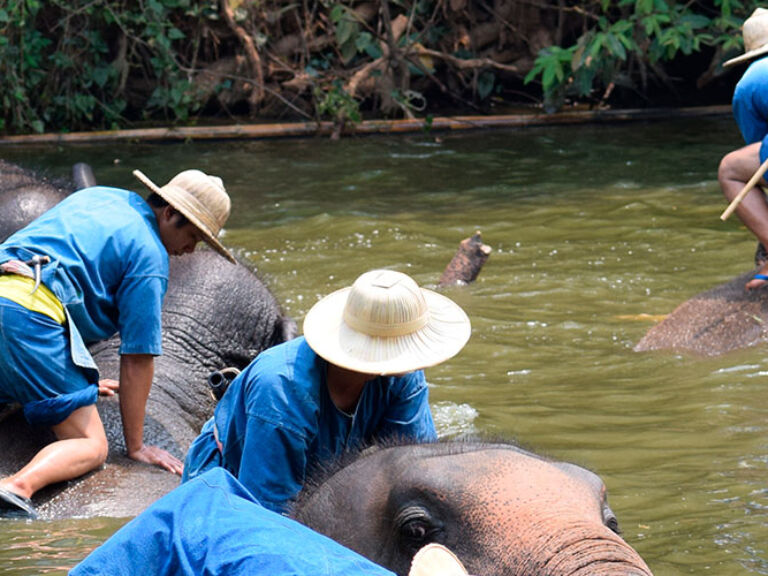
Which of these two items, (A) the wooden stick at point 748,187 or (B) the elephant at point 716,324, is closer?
(A) the wooden stick at point 748,187

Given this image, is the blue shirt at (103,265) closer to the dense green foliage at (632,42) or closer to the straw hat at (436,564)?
the straw hat at (436,564)

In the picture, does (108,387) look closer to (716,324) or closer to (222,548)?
(716,324)

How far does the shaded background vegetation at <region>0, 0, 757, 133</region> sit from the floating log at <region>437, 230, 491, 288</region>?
174 inches

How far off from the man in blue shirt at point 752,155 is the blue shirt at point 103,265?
2952mm

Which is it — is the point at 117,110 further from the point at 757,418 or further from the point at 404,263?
the point at 757,418

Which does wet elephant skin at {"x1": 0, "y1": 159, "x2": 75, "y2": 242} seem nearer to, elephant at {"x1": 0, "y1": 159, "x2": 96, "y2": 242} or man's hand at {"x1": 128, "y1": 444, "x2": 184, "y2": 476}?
elephant at {"x1": 0, "y1": 159, "x2": 96, "y2": 242}

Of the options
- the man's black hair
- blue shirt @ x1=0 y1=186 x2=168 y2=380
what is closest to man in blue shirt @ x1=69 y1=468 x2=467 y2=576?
blue shirt @ x1=0 y1=186 x2=168 y2=380

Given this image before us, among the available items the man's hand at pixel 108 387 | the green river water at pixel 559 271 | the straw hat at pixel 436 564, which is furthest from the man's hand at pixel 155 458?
the straw hat at pixel 436 564

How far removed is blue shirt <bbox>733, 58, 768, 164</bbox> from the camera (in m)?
6.07

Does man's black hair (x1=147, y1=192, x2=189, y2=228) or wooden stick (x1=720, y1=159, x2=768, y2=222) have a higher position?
man's black hair (x1=147, y1=192, x2=189, y2=228)

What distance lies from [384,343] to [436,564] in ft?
3.37

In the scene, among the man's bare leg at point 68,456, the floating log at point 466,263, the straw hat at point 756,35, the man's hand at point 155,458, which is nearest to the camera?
the man's bare leg at point 68,456

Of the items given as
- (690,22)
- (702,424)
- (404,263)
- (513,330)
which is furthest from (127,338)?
(690,22)

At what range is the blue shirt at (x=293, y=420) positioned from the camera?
10.3 feet
